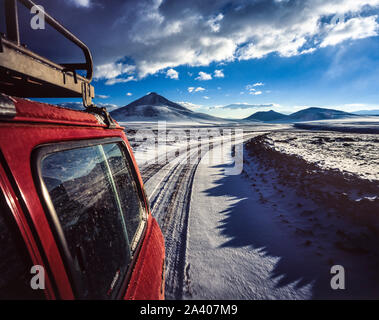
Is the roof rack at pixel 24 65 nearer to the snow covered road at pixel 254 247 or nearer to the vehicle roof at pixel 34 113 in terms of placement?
the vehicle roof at pixel 34 113

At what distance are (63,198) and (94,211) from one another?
303 mm

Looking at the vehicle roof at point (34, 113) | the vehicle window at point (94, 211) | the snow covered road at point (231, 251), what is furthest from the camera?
the snow covered road at point (231, 251)

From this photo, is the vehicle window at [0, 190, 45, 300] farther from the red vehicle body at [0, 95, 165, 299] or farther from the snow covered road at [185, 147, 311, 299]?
the snow covered road at [185, 147, 311, 299]

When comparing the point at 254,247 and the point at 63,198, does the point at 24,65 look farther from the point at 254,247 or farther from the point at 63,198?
the point at 254,247

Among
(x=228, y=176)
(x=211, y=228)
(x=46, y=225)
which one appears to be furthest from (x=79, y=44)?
(x=228, y=176)

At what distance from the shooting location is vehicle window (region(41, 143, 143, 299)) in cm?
102

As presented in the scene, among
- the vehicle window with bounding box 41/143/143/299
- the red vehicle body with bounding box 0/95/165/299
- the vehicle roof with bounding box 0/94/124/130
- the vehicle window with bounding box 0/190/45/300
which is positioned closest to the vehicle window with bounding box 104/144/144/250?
the vehicle window with bounding box 41/143/143/299

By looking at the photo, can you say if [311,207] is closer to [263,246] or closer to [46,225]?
[263,246]

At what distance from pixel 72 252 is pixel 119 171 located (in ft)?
3.15

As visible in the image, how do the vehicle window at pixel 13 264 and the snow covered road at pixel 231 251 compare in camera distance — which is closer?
the vehicle window at pixel 13 264

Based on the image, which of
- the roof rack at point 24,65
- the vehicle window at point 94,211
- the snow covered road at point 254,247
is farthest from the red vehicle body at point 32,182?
the snow covered road at point 254,247

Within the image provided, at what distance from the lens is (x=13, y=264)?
2.56ft

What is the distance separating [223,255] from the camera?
4.06m

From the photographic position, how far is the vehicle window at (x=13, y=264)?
76cm
